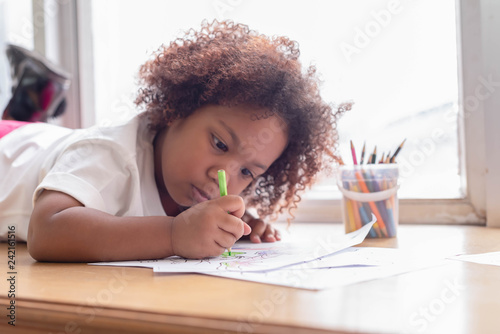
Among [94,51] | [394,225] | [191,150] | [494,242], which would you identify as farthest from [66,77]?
[494,242]

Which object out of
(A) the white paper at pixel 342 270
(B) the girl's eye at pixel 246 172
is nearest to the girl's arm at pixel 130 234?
(A) the white paper at pixel 342 270

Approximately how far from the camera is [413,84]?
1.13 meters

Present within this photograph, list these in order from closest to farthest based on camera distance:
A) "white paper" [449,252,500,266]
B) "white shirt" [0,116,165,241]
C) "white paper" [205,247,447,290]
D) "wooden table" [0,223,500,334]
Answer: "wooden table" [0,223,500,334]
"white paper" [205,247,447,290]
"white paper" [449,252,500,266]
"white shirt" [0,116,165,241]

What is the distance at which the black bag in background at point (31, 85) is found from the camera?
1.23 metres

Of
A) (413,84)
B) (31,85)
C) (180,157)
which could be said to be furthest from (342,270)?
(31,85)

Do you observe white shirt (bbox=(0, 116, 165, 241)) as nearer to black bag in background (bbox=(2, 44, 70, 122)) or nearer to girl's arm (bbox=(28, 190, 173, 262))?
girl's arm (bbox=(28, 190, 173, 262))

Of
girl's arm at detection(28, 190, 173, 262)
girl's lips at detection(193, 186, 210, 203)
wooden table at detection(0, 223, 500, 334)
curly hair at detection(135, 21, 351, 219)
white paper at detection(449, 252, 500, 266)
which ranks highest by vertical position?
curly hair at detection(135, 21, 351, 219)

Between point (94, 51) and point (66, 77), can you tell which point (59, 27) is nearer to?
point (94, 51)

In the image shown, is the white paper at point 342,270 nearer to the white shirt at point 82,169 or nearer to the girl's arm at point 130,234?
the girl's arm at point 130,234

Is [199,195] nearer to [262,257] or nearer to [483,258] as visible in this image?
[262,257]

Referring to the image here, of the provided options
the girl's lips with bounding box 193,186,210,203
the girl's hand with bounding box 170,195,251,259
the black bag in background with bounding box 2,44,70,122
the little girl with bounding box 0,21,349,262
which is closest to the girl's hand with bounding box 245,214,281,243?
the little girl with bounding box 0,21,349,262

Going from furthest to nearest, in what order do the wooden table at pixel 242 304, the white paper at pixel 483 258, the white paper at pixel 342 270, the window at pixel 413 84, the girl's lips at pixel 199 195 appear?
the window at pixel 413 84 → the girl's lips at pixel 199 195 → the white paper at pixel 483 258 → the white paper at pixel 342 270 → the wooden table at pixel 242 304

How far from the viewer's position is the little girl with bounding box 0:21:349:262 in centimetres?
67

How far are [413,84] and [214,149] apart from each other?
0.53m
